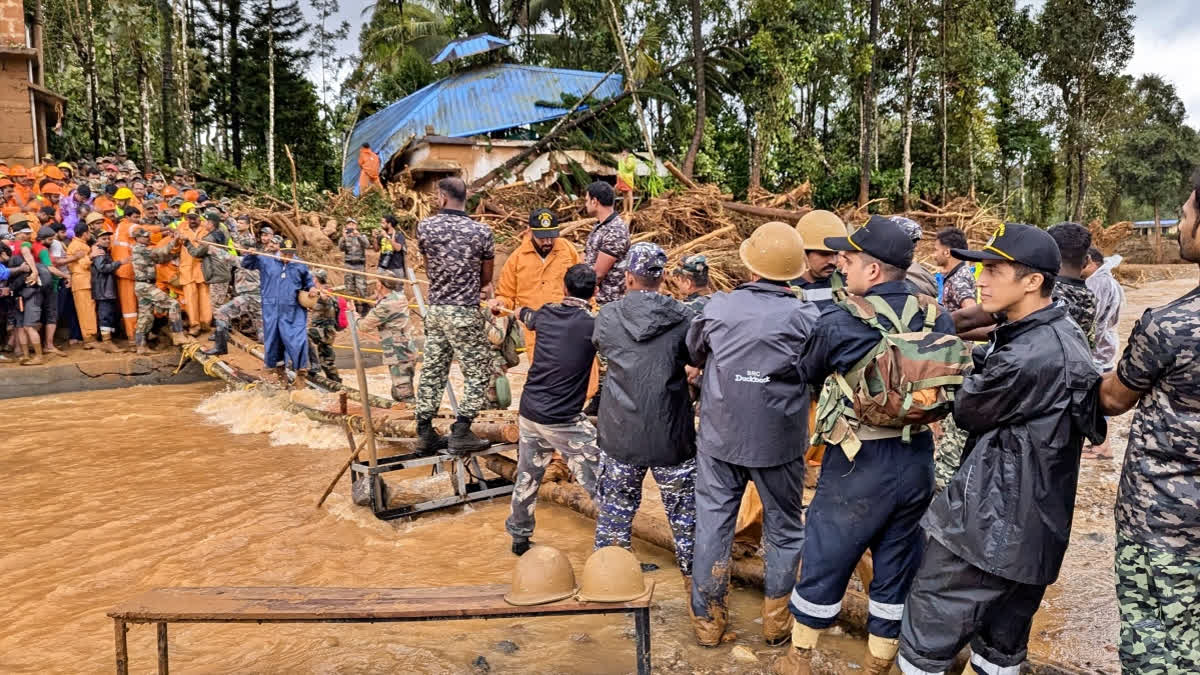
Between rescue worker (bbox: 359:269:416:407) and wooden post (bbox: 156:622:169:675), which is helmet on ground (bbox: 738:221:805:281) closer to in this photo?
wooden post (bbox: 156:622:169:675)

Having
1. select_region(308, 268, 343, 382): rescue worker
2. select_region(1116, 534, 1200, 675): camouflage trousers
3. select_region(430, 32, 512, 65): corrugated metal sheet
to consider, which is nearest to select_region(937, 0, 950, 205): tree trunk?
select_region(430, 32, 512, 65): corrugated metal sheet

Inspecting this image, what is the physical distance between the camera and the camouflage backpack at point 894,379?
2709 mm

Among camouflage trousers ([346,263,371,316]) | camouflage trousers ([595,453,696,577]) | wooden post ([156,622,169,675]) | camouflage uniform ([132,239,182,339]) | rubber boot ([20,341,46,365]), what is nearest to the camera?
wooden post ([156,622,169,675])

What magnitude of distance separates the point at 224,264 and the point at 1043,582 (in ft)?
36.8

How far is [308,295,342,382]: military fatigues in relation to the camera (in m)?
9.51

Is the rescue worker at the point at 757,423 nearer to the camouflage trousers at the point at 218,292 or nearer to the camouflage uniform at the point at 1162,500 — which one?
the camouflage uniform at the point at 1162,500

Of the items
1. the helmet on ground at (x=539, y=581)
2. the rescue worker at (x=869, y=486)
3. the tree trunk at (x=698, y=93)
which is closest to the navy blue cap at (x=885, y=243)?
the rescue worker at (x=869, y=486)

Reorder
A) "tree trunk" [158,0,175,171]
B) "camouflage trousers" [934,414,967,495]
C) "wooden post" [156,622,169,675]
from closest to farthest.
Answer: "wooden post" [156,622,169,675] → "camouflage trousers" [934,414,967,495] → "tree trunk" [158,0,175,171]

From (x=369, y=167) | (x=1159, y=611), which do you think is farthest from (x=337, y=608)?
(x=369, y=167)

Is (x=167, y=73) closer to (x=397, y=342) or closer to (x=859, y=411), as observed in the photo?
(x=397, y=342)

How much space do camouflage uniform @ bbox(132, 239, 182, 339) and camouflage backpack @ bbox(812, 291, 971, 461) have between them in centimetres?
1074

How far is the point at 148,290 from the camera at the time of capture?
10859mm

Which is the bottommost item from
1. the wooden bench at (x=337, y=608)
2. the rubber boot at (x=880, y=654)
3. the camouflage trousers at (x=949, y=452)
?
the rubber boot at (x=880, y=654)

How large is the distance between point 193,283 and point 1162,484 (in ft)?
38.7
